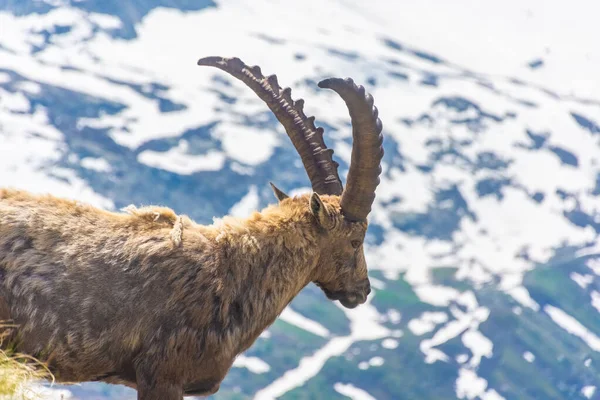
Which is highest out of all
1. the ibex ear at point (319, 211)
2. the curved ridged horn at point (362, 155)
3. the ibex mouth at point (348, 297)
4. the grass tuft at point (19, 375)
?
the curved ridged horn at point (362, 155)

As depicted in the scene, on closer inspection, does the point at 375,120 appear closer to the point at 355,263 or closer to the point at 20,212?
the point at 355,263

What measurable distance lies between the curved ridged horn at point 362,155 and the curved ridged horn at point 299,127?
55 centimetres

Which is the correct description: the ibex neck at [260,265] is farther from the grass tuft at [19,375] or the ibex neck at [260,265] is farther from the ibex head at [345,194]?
the grass tuft at [19,375]

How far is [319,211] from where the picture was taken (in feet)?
39.2

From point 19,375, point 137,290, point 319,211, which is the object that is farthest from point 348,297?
point 19,375

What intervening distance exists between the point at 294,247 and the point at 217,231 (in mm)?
1056

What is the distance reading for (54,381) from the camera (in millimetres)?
9633

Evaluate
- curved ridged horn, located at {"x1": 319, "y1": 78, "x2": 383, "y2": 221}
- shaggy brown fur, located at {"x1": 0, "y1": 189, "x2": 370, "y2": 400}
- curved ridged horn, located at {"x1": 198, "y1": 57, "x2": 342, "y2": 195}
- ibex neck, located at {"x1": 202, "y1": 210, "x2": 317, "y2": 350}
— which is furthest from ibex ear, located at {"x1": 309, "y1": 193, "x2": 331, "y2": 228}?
curved ridged horn, located at {"x1": 198, "y1": 57, "x2": 342, "y2": 195}

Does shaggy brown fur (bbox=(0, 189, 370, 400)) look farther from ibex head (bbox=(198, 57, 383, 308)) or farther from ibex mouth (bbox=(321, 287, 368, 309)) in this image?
ibex mouth (bbox=(321, 287, 368, 309))

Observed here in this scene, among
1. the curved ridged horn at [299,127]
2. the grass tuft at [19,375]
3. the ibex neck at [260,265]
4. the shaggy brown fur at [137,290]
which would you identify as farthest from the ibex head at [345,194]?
the grass tuft at [19,375]

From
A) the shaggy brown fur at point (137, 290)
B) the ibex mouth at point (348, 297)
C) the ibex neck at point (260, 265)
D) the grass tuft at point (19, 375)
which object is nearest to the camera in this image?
the grass tuft at point (19, 375)

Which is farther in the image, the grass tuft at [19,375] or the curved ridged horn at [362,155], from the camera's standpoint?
the curved ridged horn at [362,155]

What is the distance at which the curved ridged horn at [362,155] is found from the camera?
12273 mm

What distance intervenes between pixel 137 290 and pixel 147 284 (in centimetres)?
14
